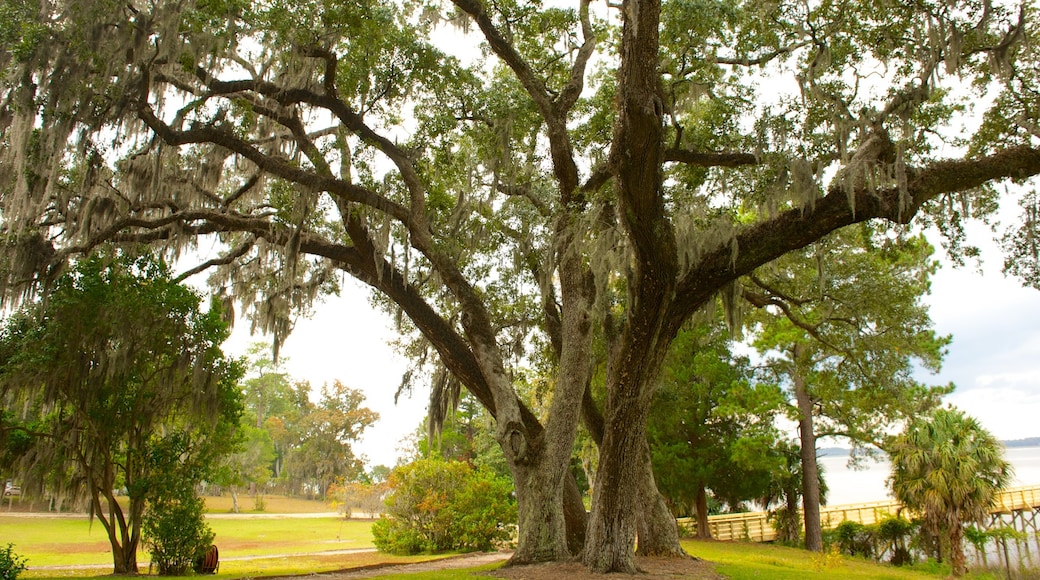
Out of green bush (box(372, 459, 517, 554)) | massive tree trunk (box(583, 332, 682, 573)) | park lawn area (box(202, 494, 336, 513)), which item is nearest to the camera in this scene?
massive tree trunk (box(583, 332, 682, 573))

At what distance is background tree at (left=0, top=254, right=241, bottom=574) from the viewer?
1033 cm

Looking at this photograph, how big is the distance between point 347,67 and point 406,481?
11.8 metres

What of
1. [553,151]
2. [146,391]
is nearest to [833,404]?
[553,151]

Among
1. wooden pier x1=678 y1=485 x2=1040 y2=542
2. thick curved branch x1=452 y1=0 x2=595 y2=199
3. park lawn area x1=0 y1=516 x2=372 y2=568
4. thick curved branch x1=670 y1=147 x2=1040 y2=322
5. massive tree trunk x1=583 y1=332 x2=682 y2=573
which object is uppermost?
thick curved branch x1=452 y1=0 x2=595 y2=199

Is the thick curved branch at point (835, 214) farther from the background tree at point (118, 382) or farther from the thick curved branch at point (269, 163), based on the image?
the background tree at point (118, 382)

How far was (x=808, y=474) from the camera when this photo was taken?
70.6 ft

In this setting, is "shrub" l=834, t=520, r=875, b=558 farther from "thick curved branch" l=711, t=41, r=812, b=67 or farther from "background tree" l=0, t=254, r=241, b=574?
"background tree" l=0, t=254, r=241, b=574

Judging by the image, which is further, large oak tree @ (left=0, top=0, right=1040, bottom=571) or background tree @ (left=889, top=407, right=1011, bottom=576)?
background tree @ (left=889, top=407, right=1011, bottom=576)

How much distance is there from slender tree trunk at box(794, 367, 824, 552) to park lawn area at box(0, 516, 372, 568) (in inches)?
594

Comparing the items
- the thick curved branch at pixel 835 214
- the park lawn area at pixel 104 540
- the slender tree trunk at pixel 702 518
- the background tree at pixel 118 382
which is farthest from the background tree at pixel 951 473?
the background tree at pixel 118 382

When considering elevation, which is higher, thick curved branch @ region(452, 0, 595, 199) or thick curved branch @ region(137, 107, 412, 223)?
thick curved branch @ region(452, 0, 595, 199)

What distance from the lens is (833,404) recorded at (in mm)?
21797

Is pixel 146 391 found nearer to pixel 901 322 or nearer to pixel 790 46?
pixel 790 46

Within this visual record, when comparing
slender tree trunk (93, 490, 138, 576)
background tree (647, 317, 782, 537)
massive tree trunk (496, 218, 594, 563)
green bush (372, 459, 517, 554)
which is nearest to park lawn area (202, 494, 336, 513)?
green bush (372, 459, 517, 554)
